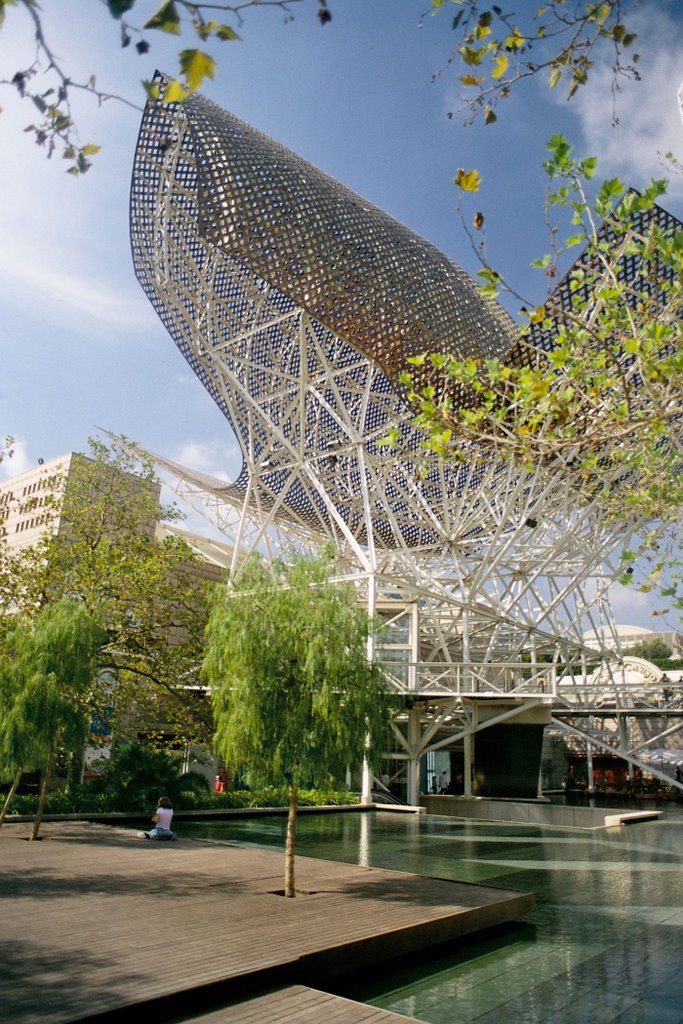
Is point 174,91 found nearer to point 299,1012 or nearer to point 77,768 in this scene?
point 299,1012

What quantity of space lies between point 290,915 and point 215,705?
265 cm

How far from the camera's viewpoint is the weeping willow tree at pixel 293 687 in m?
9.11

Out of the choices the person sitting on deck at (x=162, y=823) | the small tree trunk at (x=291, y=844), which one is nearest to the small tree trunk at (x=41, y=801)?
the person sitting on deck at (x=162, y=823)

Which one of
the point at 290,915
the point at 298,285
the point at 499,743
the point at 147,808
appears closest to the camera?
the point at 290,915

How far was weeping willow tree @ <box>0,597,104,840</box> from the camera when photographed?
12.8 meters

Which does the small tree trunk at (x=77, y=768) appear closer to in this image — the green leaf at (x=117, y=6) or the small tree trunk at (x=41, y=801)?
the small tree trunk at (x=41, y=801)

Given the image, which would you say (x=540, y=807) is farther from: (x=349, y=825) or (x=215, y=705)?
(x=215, y=705)

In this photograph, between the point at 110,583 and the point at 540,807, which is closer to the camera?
the point at 110,583

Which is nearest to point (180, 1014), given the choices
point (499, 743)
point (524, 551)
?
point (499, 743)

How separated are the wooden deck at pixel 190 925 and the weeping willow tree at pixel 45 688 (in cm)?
169

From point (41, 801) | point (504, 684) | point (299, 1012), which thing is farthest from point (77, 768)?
point (299, 1012)

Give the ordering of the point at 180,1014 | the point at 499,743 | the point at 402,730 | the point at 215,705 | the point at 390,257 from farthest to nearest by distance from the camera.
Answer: the point at 499,743 → the point at 402,730 → the point at 390,257 → the point at 215,705 → the point at 180,1014

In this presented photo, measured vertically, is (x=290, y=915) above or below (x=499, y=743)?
below

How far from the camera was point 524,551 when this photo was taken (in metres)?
35.2
